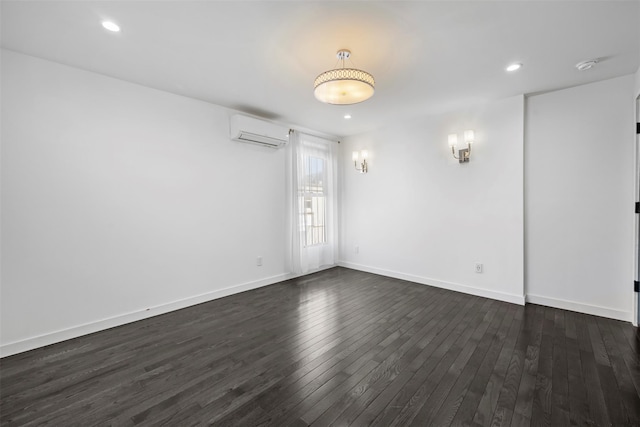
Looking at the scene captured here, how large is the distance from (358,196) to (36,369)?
15.2ft

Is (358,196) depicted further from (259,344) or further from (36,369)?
(36,369)

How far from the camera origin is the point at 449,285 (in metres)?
4.05

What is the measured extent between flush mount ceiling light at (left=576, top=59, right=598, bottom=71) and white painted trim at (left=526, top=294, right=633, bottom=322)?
8.51 ft

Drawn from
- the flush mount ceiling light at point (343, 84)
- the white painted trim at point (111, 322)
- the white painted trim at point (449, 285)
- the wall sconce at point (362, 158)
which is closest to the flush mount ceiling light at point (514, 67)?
the flush mount ceiling light at point (343, 84)

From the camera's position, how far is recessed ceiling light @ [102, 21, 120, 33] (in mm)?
2020

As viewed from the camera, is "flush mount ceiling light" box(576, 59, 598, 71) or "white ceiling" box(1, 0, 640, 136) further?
"flush mount ceiling light" box(576, 59, 598, 71)

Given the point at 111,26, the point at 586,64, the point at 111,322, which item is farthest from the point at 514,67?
the point at 111,322

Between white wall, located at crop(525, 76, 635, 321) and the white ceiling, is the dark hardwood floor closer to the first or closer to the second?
white wall, located at crop(525, 76, 635, 321)

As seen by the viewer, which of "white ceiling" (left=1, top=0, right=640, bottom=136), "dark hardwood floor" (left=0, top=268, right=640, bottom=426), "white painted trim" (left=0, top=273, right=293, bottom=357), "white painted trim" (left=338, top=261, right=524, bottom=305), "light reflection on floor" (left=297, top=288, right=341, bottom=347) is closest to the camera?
"dark hardwood floor" (left=0, top=268, right=640, bottom=426)

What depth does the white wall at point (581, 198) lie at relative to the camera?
2900 millimetres

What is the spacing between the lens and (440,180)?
13.5 ft

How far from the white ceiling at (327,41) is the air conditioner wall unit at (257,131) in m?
0.51

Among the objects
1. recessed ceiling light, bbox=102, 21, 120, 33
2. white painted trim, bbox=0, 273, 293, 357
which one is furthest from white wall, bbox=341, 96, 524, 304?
recessed ceiling light, bbox=102, 21, 120, 33

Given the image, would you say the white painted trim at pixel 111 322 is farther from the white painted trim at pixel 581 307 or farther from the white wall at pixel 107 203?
the white painted trim at pixel 581 307
